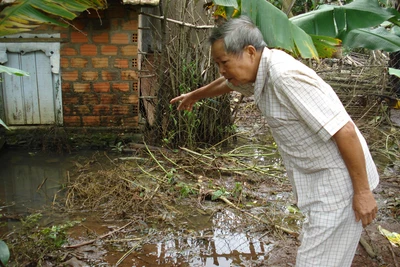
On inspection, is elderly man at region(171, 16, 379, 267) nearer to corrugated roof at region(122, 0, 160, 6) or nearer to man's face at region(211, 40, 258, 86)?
man's face at region(211, 40, 258, 86)

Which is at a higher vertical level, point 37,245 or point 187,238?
point 37,245

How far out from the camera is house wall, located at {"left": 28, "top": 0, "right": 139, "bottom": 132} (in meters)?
6.24

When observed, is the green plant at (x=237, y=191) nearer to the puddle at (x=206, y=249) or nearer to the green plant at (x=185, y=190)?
the green plant at (x=185, y=190)

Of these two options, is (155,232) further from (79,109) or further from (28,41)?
(28,41)

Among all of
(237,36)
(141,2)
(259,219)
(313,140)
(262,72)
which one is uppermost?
(141,2)

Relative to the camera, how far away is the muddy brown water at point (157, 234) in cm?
359

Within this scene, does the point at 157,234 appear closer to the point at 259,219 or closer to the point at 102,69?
the point at 259,219

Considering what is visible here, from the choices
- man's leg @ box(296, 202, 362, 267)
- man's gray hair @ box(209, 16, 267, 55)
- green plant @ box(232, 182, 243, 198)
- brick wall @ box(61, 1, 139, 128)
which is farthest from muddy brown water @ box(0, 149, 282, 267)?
man's gray hair @ box(209, 16, 267, 55)

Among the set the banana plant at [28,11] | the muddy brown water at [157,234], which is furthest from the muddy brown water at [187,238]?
the banana plant at [28,11]

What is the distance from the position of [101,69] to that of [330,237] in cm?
497

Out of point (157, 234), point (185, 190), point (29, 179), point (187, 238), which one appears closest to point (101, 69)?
point (29, 179)

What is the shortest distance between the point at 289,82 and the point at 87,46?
4910 mm

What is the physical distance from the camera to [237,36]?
6.93 feet

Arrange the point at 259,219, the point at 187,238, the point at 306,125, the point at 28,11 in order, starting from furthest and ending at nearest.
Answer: the point at 259,219, the point at 187,238, the point at 28,11, the point at 306,125
